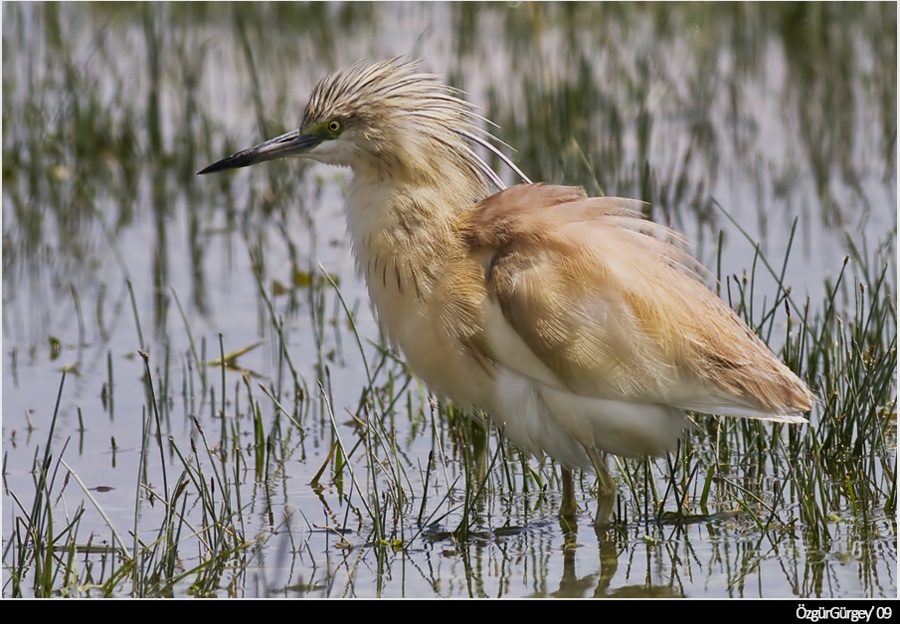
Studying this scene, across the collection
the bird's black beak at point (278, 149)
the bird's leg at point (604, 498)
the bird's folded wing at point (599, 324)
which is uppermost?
the bird's black beak at point (278, 149)

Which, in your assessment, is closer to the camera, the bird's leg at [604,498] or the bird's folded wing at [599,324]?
the bird's folded wing at [599,324]

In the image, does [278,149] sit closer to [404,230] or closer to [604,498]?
[404,230]

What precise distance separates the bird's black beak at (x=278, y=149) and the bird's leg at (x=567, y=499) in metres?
1.26

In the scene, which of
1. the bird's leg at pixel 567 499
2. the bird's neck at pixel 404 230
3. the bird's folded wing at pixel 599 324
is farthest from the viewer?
the bird's leg at pixel 567 499

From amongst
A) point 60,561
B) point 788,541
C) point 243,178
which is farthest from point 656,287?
point 243,178

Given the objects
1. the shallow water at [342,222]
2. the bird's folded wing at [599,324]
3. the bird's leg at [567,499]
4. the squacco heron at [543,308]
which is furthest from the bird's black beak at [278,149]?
the bird's leg at [567,499]

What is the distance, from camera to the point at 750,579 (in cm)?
411

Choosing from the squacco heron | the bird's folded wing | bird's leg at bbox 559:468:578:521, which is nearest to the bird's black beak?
the squacco heron

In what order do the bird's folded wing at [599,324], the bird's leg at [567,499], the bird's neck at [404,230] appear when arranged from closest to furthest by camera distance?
the bird's folded wing at [599,324], the bird's neck at [404,230], the bird's leg at [567,499]

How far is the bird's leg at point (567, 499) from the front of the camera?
4629mm

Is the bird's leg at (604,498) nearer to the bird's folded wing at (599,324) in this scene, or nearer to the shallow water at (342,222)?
the shallow water at (342,222)

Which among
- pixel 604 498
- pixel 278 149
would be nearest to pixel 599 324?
pixel 604 498

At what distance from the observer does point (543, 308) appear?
4.32 meters

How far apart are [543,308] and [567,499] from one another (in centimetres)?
67
